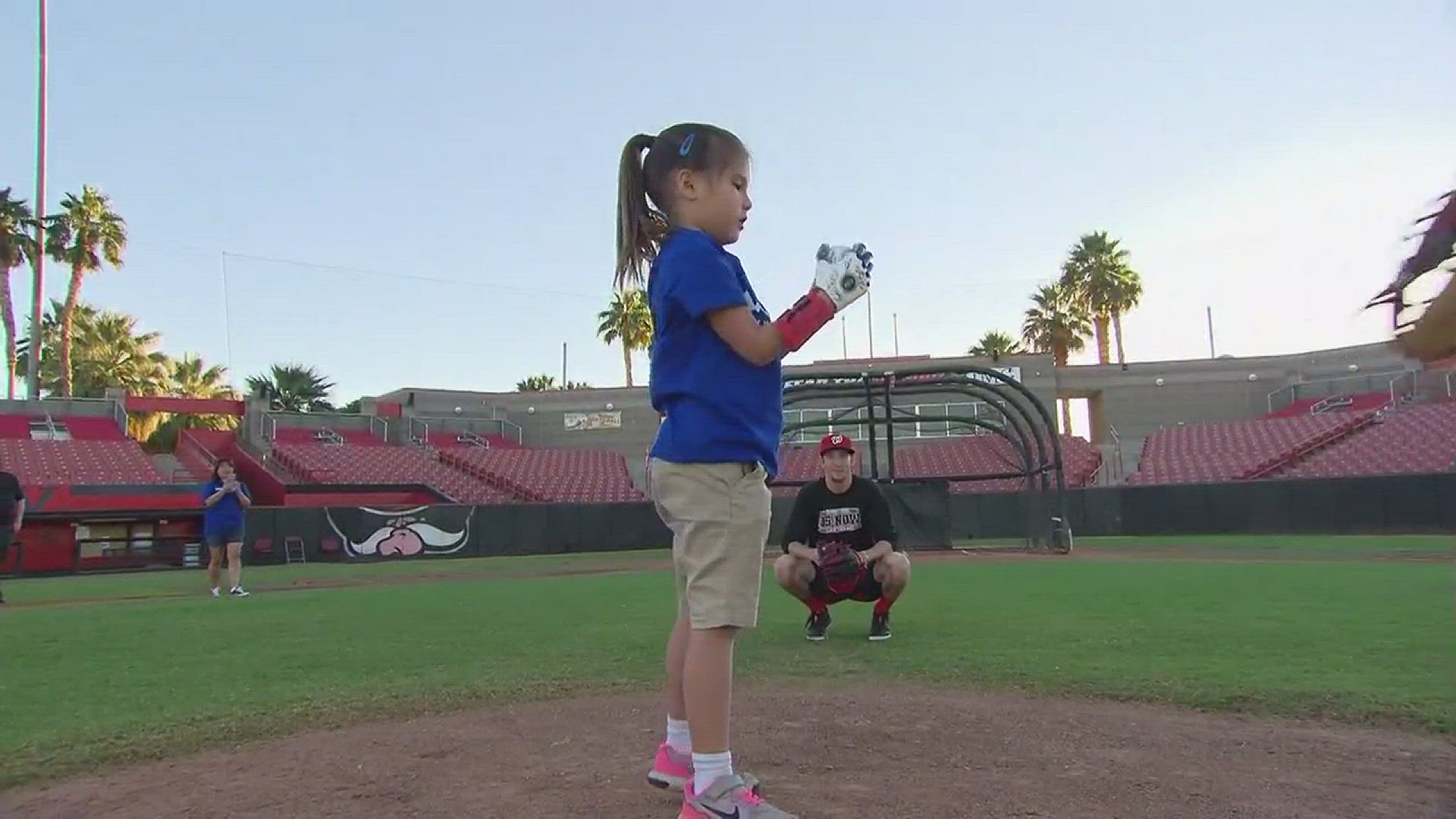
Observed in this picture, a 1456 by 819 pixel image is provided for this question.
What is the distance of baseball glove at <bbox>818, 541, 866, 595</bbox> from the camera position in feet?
18.0

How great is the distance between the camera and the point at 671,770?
2602 mm

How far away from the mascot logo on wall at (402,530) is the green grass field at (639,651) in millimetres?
10597

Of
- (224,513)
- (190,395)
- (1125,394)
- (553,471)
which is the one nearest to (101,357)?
(190,395)

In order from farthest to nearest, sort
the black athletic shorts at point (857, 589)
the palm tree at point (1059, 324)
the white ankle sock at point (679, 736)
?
the palm tree at point (1059, 324) < the black athletic shorts at point (857, 589) < the white ankle sock at point (679, 736)

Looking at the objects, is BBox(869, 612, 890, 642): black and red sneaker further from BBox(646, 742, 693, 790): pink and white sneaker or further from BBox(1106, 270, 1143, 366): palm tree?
BBox(1106, 270, 1143, 366): palm tree

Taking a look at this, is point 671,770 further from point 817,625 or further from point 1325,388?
point 1325,388

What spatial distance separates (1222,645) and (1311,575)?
5.42 meters

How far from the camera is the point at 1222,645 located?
191 inches

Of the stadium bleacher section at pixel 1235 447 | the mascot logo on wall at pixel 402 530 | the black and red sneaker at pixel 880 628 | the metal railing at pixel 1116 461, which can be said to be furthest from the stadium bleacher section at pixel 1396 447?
the black and red sneaker at pixel 880 628

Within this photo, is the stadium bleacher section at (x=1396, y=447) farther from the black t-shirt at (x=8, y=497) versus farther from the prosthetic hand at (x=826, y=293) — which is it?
the black t-shirt at (x=8, y=497)

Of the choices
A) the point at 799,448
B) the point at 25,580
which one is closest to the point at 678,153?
the point at 25,580

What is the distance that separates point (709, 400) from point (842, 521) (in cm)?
353

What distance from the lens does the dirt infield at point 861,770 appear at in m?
2.44

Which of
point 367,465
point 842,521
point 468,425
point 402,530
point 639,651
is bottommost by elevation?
point 639,651
